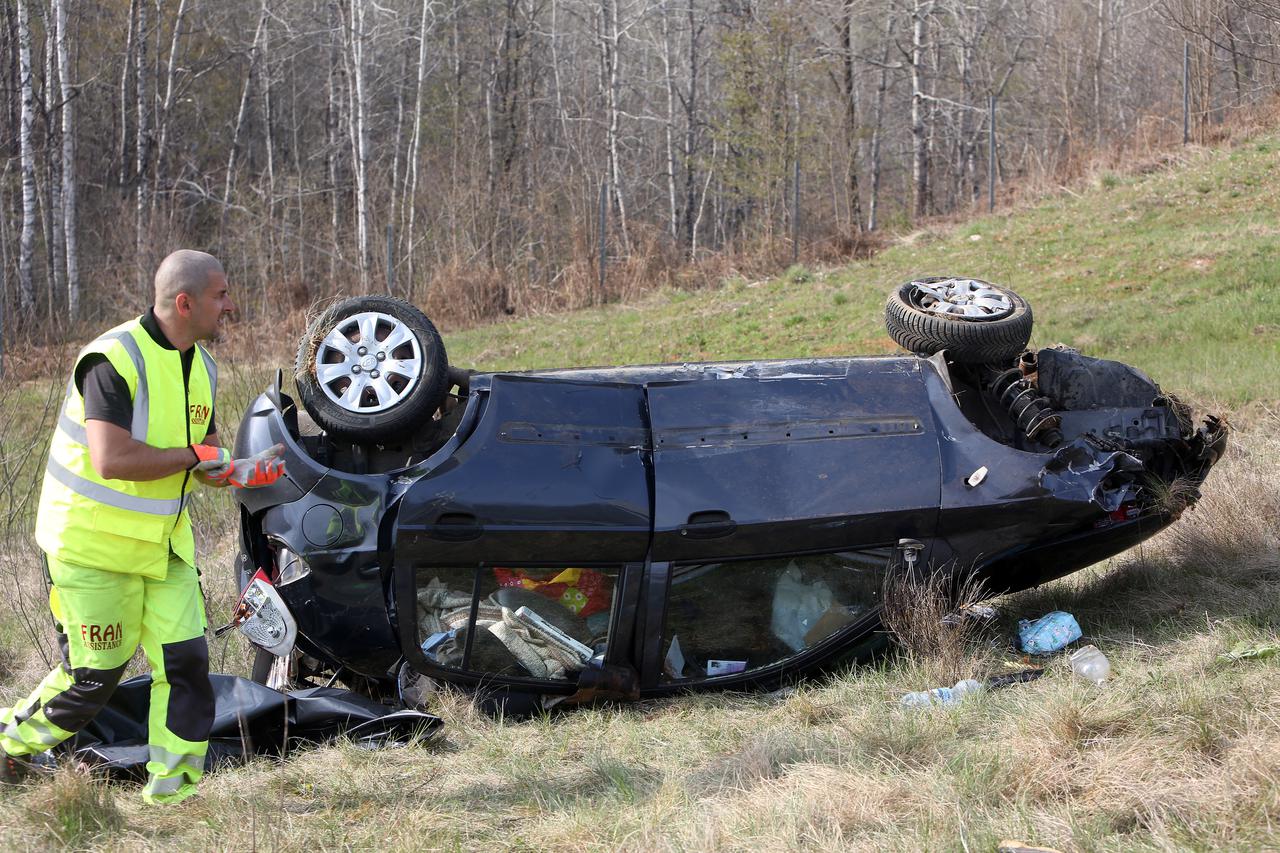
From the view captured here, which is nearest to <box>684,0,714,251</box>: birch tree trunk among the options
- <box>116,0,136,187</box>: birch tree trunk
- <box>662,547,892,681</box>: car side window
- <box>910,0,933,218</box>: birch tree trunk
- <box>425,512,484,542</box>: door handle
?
<box>910,0,933,218</box>: birch tree trunk

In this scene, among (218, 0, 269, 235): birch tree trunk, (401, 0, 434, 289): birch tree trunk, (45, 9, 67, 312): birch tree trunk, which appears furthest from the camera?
(218, 0, 269, 235): birch tree trunk

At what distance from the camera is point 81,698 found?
11.7ft

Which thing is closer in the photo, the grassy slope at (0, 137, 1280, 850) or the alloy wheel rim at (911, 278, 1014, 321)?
the grassy slope at (0, 137, 1280, 850)

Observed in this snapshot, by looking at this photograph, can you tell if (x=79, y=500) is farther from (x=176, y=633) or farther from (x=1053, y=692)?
(x=1053, y=692)

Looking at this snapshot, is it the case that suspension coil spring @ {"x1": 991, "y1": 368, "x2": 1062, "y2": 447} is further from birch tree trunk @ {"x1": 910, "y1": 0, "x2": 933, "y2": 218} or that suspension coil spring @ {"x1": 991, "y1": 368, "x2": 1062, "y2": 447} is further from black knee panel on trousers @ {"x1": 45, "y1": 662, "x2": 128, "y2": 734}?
birch tree trunk @ {"x1": 910, "y1": 0, "x2": 933, "y2": 218}

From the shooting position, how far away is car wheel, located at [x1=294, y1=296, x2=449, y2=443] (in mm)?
4520

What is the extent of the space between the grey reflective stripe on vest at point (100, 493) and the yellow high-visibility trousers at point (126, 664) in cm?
21

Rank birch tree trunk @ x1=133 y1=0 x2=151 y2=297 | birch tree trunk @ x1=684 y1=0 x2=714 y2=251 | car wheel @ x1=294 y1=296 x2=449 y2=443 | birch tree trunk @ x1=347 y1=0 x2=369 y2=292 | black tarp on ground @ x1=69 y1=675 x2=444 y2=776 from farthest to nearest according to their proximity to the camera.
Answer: birch tree trunk @ x1=684 y1=0 x2=714 y2=251
birch tree trunk @ x1=133 y1=0 x2=151 y2=297
birch tree trunk @ x1=347 y1=0 x2=369 y2=292
car wheel @ x1=294 y1=296 x2=449 y2=443
black tarp on ground @ x1=69 y1=675 x2=444 y2=776

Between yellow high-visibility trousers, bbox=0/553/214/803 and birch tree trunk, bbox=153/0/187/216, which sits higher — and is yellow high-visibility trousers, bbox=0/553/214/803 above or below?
below

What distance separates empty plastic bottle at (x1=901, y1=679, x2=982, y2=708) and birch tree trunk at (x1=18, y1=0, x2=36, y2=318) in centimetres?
1969

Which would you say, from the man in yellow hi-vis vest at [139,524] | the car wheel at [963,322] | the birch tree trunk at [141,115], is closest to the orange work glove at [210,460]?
the man in yellow hi-vis vest at [139,524]

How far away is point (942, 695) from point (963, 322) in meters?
1.74

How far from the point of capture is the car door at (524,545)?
429cm

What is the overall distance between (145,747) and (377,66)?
27.7 meters
